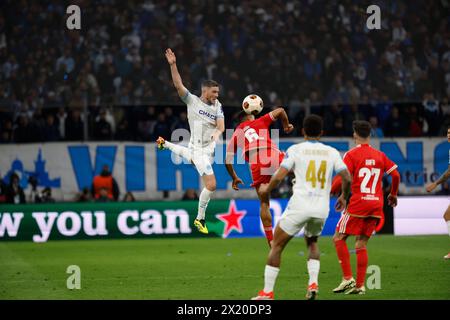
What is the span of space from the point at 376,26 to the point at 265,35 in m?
2.98

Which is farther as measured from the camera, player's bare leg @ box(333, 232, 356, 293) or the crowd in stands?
the crowd in stands

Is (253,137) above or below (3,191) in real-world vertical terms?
above

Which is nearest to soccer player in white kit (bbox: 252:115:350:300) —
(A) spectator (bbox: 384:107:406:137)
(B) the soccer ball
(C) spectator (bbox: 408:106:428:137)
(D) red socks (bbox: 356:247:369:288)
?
(D) red socks (bbox: 356:247:369:288)

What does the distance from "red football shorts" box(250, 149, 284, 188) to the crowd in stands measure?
7822 mm

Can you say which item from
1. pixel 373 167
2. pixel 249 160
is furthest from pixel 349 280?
pixel 249 160

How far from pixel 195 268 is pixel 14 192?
24.3ft

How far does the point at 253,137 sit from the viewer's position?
1300cm

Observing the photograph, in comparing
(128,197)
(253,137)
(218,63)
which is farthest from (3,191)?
(253,137)

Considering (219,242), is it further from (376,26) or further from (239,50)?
(376,26)

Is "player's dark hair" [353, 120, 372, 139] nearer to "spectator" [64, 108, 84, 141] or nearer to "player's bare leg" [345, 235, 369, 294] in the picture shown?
"player's bare leg" [345, 235, 369, 294]

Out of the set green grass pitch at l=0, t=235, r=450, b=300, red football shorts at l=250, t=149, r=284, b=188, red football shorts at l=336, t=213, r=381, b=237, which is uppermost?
red football shorts at l=250, t=149, r=284, b=188

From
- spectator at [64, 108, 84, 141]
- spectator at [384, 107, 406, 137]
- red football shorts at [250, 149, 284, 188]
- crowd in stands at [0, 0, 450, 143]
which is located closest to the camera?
red football shorts at [250, 149, 284, 188]

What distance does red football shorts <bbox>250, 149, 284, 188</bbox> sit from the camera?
1293 cm

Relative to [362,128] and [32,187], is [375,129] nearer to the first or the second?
[32,187]
